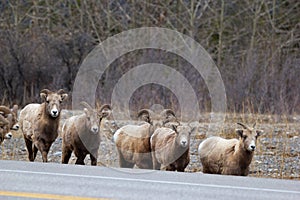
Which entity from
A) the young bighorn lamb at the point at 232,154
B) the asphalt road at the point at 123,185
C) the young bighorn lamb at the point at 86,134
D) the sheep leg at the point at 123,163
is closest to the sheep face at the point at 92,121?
the young bighorn lamb at the point at 86,134

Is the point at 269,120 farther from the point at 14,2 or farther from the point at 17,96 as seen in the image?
the point at 14,2

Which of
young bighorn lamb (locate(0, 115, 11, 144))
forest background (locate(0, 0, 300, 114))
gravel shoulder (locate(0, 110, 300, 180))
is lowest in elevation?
gravel shoulder (locate(0, 110, 300, 180))

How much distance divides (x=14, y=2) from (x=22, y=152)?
14.6m

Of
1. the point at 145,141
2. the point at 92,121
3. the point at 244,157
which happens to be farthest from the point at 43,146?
the point at 244,157

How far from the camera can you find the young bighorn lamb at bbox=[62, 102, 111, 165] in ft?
39.3

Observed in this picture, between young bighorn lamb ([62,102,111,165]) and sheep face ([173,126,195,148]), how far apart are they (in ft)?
3.95

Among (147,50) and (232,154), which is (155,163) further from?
(147,50)

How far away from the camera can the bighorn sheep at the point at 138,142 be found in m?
11.9

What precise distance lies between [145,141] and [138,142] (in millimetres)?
114

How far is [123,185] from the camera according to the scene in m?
9.05

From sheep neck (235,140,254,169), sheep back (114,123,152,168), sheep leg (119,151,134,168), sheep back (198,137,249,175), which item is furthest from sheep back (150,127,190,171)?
sheep neck (235,140,254,169)

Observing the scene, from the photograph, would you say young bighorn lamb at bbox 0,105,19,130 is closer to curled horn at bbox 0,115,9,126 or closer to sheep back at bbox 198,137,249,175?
curled horn at bbox 0,115,9,126

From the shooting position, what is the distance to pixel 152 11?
2803 cm

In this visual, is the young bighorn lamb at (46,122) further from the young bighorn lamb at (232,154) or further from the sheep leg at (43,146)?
the young bighorn lamb at (232,154)
